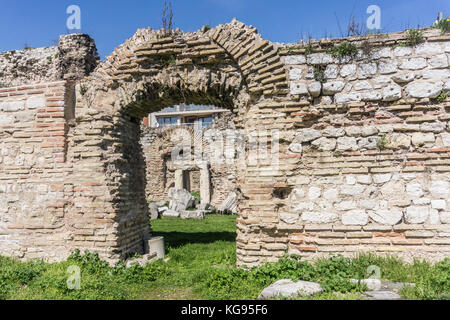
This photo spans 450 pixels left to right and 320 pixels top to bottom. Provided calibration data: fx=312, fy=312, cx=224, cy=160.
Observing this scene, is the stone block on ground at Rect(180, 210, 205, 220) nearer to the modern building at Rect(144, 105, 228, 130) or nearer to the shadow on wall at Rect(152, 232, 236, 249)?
the shadow on wall at Rect(152, 232, 236, 249)

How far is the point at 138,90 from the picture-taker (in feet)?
17.9

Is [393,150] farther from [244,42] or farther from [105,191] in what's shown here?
[105,191]

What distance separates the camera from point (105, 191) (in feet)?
17.4

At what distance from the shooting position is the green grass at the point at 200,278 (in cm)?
369

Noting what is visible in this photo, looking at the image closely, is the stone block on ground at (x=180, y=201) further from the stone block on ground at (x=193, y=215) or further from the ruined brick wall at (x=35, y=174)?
the ruined brick wall at (x=35, y=174)

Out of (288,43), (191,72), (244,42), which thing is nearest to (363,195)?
(288,43)

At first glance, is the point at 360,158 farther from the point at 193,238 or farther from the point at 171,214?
the point at 171,214

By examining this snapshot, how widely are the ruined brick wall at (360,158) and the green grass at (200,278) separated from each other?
12.5 inches

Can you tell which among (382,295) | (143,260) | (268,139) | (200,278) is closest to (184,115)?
(143,260)

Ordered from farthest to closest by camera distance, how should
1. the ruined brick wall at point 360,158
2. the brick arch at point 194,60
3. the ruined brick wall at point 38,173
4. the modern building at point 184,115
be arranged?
the modern building at point 184,115, the ruined brick wall at point 38,173, the brick arch at point 194,60, the ruined brick wall at point 360,158

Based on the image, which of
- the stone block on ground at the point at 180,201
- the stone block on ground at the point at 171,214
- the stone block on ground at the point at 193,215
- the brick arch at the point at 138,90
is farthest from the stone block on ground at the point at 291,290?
the stone block on ground at the point at 180,201

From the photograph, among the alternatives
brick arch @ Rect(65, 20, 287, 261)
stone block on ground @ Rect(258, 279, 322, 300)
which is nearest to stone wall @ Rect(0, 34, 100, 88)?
brick arch @ Rect(65, 20, 287, 261)

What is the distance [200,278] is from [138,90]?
330 cm
